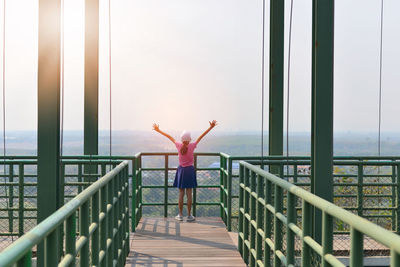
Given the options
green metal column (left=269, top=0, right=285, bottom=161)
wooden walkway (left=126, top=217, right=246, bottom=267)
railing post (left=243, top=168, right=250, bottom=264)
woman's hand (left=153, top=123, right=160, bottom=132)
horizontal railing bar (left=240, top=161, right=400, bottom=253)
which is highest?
green metal column (left=269, top=0, right=285, bottom=161)

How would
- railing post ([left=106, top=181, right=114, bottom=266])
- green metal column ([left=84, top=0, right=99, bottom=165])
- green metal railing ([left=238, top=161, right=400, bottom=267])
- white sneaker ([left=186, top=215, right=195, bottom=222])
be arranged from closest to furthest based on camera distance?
1. green metal railing ([left=238, top=161, right=400, bottom=267])
2. railing post ([left=106, top=181, right=114, bottom=266])
3. green metal column ([left=84, top=0, right=99, bottom=165])
4. white sneaker ([left=186, top=215, right=195, bottom=222])

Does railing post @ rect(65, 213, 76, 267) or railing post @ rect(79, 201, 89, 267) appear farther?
railing post @ rect(79, 201, 89, 267)

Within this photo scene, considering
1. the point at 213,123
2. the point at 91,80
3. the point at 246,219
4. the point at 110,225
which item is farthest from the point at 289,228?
the point at 91,80

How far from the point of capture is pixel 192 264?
573 centimetres

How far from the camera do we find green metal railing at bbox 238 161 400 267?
2.27 meters

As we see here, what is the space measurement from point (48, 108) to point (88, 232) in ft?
3.65

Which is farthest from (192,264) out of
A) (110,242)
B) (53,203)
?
(53,203)

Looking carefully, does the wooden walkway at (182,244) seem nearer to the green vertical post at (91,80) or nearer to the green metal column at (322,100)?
the green vertical post at (91,80)

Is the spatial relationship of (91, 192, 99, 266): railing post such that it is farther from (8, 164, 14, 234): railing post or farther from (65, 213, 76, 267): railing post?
(8, 164, 14, 234): railing post

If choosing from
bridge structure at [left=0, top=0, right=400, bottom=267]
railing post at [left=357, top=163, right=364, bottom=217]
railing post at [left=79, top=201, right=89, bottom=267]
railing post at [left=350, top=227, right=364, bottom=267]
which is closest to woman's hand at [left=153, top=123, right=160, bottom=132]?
bridge structure at [left=0, top=0, right=400, bottom=267]

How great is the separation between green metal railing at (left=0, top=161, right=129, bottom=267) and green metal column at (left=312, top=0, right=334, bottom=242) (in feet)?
5.52

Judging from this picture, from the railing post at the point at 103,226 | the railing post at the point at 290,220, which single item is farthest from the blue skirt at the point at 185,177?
the railing post at the point at 290,220

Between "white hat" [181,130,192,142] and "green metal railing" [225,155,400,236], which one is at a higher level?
"white hat" [181,130,192,142]

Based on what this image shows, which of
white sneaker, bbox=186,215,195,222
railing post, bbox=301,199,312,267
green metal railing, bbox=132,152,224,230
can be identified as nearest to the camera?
railing post, bbox=301,199,312,267
